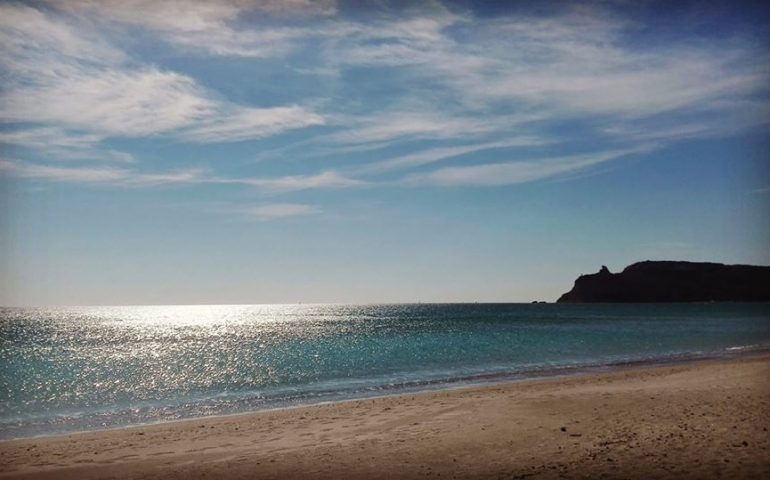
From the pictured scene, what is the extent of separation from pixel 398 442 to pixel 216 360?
1262 inches

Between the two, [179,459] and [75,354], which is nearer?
[179,459]

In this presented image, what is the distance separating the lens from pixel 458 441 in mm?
13133

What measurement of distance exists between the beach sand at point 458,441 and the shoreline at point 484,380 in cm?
115

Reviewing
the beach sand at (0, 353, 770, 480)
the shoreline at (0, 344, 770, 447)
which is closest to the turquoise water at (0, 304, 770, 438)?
the shoreline at (0, 344, 770, 447)

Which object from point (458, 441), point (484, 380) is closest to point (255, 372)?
point (484, 380)

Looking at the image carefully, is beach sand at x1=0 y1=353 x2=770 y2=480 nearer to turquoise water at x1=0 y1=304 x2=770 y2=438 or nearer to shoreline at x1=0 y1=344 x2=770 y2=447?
shoreline at x1=0 y1=344 x2=770 y2=447

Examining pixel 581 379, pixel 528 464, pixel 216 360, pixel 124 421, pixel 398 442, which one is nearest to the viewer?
pixel 528 464

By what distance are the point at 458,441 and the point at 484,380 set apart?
15.2m

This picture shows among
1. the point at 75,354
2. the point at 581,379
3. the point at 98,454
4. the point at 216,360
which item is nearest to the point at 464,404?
the point at 581,379

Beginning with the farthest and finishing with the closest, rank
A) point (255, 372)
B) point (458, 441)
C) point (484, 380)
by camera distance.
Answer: point (255, 372), point (484, 380), point (458, 441)

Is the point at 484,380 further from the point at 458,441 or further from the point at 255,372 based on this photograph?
the point at 458,441

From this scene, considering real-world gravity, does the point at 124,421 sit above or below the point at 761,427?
below

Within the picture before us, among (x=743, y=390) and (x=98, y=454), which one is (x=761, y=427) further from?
(x=98, y=454)

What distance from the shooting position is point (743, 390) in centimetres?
1853
